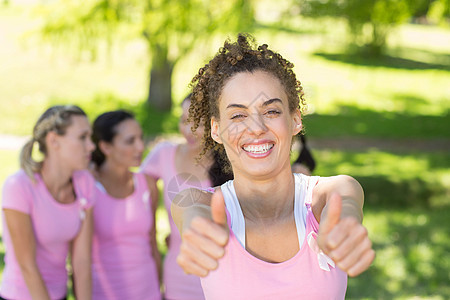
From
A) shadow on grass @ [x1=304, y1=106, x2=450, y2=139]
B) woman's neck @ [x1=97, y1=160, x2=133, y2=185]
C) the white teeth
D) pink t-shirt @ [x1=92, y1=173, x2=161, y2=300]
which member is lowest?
shadow on grass @ [x1=304, y1=106, x2=450, y2=139]

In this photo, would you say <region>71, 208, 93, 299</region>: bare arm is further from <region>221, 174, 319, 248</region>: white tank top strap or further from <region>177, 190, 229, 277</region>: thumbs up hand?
<region>177, 190, 229, 277</region>: thumbs up hand

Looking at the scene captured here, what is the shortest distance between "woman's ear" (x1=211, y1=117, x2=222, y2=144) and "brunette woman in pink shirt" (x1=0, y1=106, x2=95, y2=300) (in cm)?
142

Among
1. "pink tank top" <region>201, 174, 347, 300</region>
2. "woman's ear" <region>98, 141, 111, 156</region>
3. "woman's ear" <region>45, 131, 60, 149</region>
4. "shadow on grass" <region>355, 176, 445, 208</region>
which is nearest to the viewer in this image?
"pink tank top" <region>201, 174, 347, 300</region>

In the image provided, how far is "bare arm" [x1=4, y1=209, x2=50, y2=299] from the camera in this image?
279 centimetres

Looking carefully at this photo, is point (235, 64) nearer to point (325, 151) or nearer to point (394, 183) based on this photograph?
point (394, 183)

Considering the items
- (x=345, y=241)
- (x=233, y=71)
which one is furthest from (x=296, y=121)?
(x=345, y=241)

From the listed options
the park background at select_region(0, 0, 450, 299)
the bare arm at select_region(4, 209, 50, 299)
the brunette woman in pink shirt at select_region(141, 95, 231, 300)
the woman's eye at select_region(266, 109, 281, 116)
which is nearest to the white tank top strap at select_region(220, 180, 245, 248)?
the woman's eye at select_region(266, 109, 281, 116)

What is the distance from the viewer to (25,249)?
2791mm

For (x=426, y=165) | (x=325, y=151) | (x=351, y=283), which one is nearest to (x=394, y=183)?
(x=426, y=165)

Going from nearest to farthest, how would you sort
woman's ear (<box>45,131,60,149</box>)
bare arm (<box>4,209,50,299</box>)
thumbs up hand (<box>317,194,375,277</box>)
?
thumbs up hand (<box>317,194,375,277</box>) < bare arm (<box>4,209,50,299</box>) < woman's ear (<box>45,131,60,149</box>)

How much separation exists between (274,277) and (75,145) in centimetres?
183

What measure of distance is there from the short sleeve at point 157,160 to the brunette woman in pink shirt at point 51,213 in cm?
37

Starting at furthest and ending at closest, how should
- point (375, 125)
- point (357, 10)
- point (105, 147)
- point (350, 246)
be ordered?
point (375, 125), point (357, 10), point (105, 147), point (350, 246)

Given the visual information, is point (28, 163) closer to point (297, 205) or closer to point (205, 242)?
point (297, 205)
